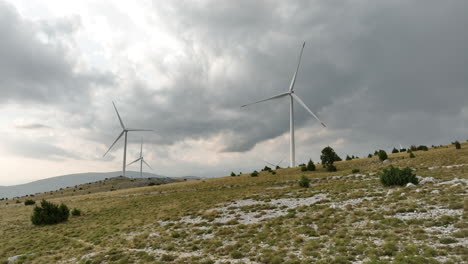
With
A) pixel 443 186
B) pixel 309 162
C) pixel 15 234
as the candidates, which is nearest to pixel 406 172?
pixel 443 186

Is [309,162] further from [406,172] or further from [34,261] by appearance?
[34,261]

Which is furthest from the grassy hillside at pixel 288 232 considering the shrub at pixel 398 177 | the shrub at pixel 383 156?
the shrub at pixel 383 156

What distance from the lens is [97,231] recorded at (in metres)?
31.6

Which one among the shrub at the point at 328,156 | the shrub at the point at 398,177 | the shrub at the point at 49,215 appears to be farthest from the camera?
the shrub at the point at 328,156

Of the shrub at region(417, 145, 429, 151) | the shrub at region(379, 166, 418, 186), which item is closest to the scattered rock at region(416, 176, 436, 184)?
the shrub at region(379, 166, 418, 186)

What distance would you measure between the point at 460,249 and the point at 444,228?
3557mm

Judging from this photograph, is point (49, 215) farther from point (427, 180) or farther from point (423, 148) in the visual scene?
point (423, 148)

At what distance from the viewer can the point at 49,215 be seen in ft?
138

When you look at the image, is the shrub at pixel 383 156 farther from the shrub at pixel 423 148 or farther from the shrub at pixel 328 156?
the shrub at pixel 423 148

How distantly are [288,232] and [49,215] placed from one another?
40511mm

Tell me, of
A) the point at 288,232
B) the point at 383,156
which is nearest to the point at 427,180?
the point at 288,232

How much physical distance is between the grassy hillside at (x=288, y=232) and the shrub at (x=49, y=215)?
3553 mm

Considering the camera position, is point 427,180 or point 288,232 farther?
point 427,180

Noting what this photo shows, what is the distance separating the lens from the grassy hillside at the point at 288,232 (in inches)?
596
